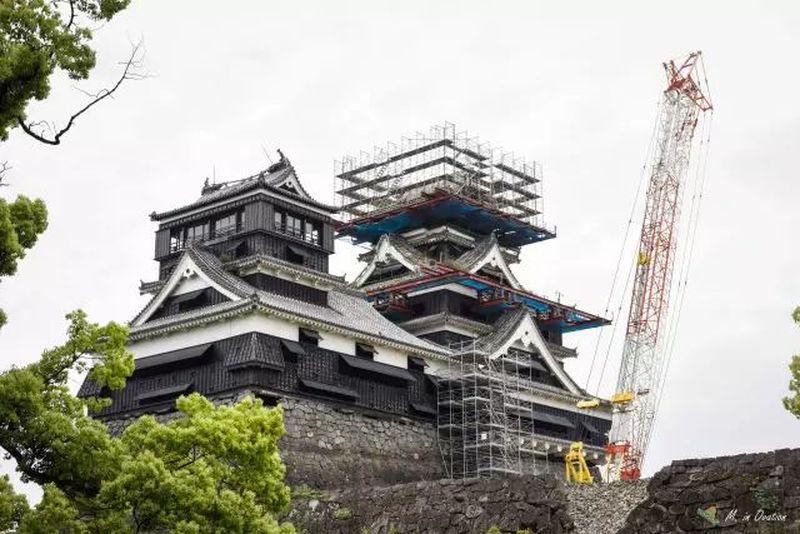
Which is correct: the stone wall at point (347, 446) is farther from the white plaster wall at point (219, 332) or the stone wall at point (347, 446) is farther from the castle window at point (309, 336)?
the white plaster wall at point (219, 332)

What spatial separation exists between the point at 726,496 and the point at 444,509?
9348mm

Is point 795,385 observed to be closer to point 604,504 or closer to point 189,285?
point 604,504

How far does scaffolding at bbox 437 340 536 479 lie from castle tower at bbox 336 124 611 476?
76mm

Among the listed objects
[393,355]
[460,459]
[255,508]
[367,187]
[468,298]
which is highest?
[367,187]

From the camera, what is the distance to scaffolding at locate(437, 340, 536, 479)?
50656mm

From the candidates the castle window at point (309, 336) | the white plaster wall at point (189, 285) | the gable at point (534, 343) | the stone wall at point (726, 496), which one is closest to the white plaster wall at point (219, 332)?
the castle window at point (309, 336)

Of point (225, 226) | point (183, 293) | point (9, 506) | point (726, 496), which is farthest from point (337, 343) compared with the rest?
point (9, 506)

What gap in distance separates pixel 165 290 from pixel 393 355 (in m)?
10.0

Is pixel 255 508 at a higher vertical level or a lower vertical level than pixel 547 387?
lower

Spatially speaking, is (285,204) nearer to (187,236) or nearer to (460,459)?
(187,236)

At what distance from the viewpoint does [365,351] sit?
159ft

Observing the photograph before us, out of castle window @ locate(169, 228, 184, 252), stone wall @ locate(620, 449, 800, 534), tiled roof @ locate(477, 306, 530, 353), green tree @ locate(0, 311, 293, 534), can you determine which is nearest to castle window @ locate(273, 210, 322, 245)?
castle window @ locate(169, 228, 184, 252)

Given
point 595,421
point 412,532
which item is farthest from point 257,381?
point 595,421

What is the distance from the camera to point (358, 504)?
119 ft
